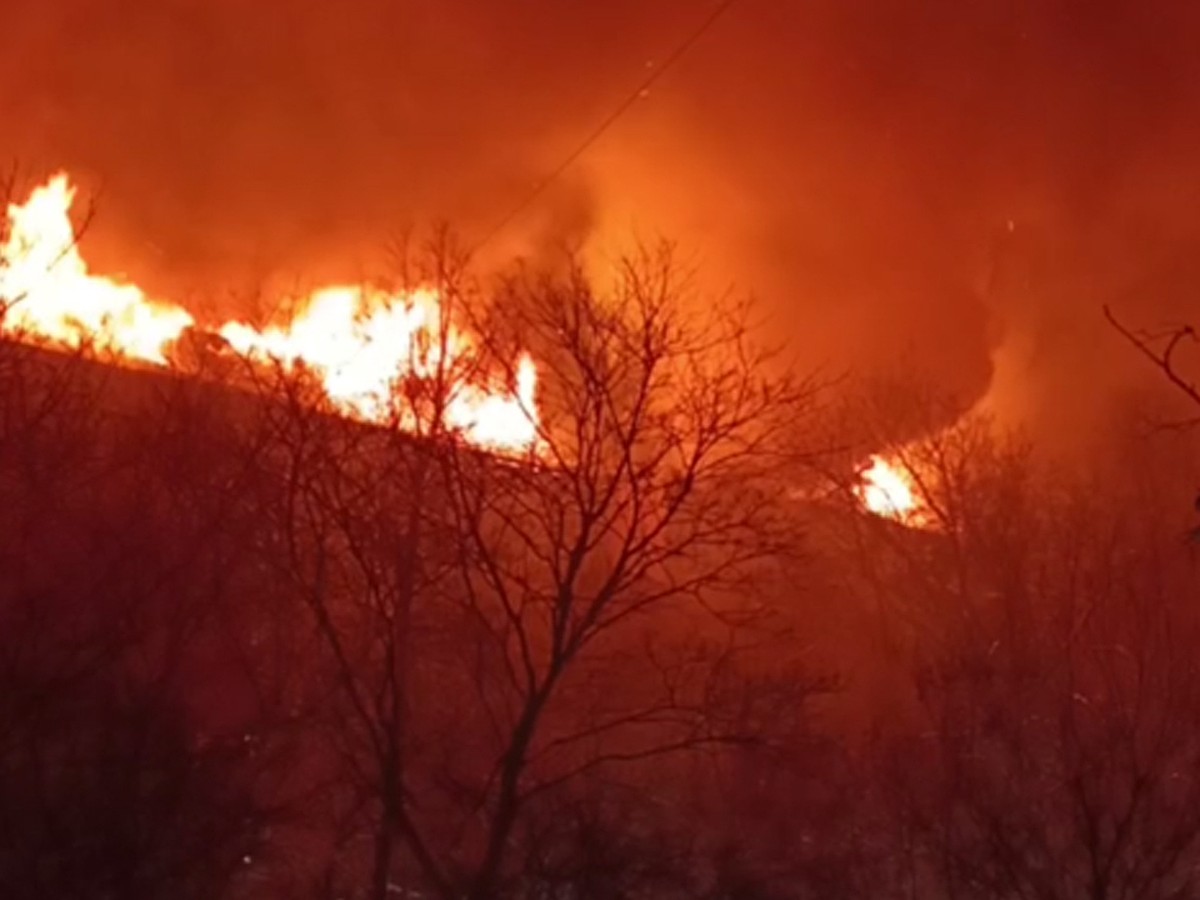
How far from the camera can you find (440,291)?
11.0 m

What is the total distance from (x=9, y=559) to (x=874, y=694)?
40.1 ft

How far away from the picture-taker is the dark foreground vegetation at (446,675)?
28.9 ft

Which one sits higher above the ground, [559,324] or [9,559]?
[559,324]

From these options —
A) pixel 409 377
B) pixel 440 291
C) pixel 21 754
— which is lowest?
pixel 21 754

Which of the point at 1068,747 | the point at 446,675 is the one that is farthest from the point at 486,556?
the point at 1068,747

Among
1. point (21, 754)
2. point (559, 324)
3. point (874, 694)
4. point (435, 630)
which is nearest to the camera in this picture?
point (21, 754)

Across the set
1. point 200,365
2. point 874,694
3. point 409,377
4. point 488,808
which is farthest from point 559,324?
point 874,694

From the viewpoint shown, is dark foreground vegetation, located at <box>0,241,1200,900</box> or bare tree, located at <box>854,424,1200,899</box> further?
bare tree, located at <box>854,424,1200,899</box>

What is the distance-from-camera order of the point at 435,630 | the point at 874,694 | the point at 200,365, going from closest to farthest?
the point at 435,630
the point at 200,365
the point at 874,694

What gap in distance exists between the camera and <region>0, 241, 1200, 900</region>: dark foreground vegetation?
8.80m

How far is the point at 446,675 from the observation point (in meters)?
11.0

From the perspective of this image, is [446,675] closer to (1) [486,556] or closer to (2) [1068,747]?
(1) [486,556]

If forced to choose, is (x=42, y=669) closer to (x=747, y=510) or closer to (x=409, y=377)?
(x=409, y=377)

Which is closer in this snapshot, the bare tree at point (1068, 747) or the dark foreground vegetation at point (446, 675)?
the dark foreground vegetation at point (446, 675)
